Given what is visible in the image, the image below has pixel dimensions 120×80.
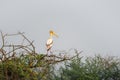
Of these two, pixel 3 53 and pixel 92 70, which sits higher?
pixel 92 70

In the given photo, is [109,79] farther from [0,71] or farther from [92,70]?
[0,71]

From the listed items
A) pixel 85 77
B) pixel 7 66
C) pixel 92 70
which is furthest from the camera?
pixel 92 70

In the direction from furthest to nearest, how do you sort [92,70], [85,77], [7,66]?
[92,70] < [85,77] < [7,66]

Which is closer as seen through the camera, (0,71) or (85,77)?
(0,71)

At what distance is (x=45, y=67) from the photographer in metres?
5.91

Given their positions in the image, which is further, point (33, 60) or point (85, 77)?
point (85, 77)

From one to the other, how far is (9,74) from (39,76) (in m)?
0.38

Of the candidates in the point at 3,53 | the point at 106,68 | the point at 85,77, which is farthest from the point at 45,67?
the point at 106,68

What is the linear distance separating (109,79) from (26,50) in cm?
1178

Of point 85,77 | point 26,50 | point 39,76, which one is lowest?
point 39,76

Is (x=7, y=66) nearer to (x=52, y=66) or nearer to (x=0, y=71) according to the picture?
(x=0, y=71)

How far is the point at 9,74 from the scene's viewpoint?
5.80 metres

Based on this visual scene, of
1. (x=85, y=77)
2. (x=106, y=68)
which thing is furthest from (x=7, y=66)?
(x=106, y=68)

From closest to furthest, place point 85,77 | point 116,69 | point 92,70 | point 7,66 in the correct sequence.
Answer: point 7,66, point 85,77, point 92,70, point 116,69
